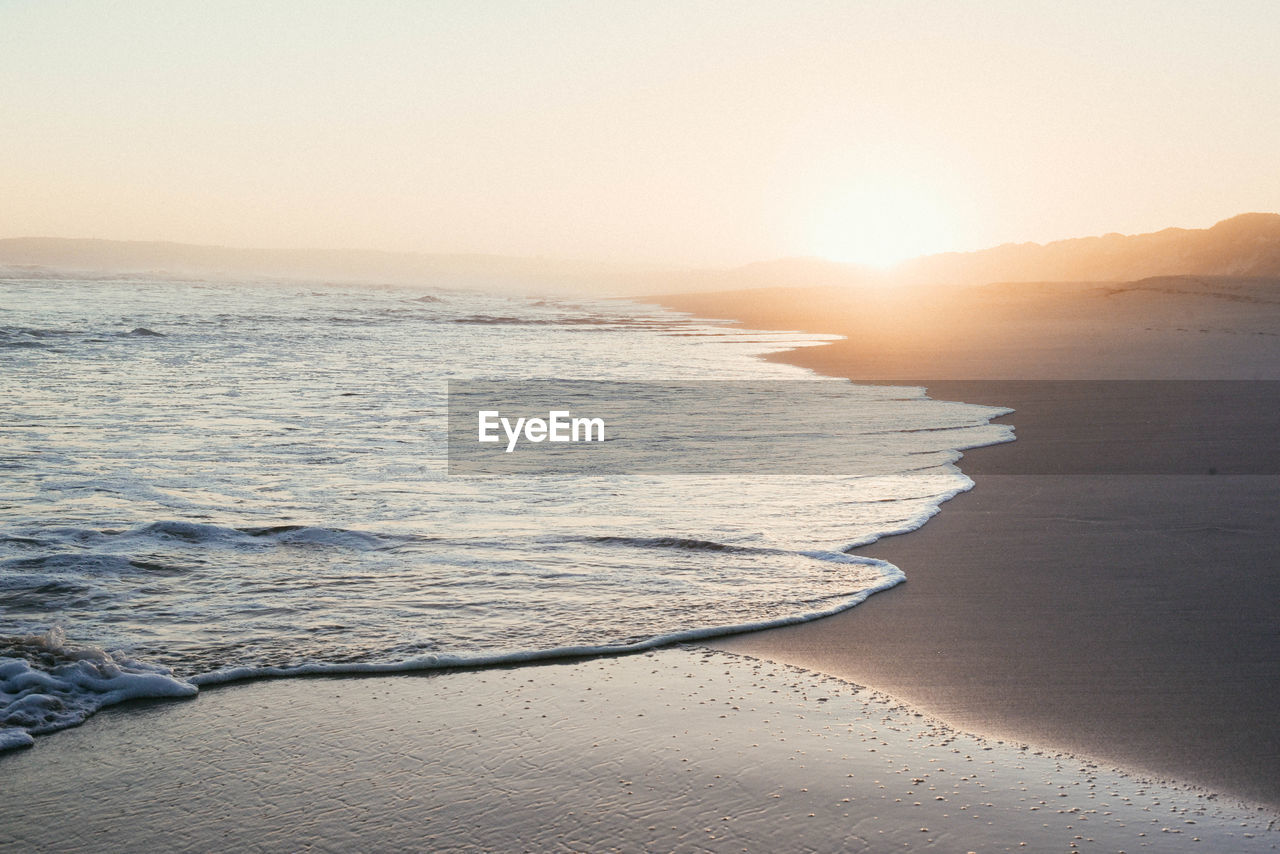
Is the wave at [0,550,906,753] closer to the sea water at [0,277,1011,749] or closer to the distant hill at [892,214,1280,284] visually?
the sea water at [0,277,1011,749]

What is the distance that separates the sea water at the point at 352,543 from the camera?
443 centimetres

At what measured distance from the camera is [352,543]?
6137 millimetres

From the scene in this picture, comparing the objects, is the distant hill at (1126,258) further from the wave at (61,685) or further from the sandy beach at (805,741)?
the wave at (61,685)

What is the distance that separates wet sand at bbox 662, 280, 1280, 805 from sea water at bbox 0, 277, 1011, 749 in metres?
0.41

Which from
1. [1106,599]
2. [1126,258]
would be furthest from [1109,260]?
[1106,599]

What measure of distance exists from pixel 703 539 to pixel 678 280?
170 m

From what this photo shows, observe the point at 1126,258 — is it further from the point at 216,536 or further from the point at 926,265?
the point at 216,536

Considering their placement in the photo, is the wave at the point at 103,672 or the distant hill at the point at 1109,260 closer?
the wave at the point at 103,672

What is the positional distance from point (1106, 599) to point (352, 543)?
4.15m

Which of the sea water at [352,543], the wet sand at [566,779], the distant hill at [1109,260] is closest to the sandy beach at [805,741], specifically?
the wet sand at [566,779]

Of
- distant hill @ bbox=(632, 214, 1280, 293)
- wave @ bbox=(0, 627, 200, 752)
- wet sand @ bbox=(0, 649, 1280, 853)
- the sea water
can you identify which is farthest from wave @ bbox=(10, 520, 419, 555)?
distant hill @ bbox=(632, 214, 1280, 293)

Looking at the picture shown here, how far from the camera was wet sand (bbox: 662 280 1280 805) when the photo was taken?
3.73 m

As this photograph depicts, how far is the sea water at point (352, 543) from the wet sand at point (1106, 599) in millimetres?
407

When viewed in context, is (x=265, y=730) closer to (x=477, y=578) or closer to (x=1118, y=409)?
(x=477, y=578)
